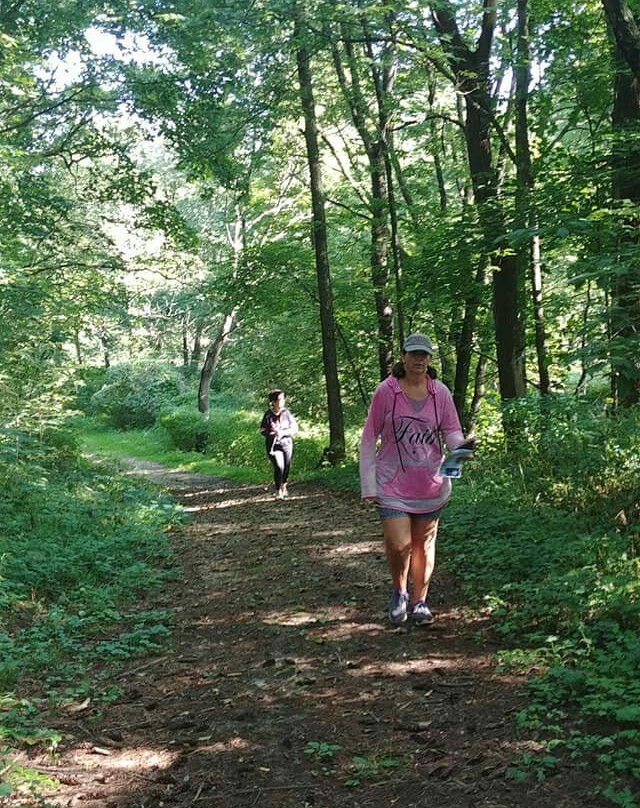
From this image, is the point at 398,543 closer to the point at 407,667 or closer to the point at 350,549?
the point at 407,667

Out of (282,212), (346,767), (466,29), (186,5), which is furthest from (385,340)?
(346,767)

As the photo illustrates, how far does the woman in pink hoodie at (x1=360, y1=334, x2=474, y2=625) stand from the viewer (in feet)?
16.9

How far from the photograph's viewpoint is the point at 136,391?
3591 centimetres

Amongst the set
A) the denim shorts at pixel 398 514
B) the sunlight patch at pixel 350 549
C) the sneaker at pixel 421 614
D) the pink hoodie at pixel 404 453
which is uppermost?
the pink hoodie at pixel 404 453

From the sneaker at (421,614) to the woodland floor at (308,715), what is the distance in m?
0.07

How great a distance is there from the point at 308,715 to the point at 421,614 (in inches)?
57.0

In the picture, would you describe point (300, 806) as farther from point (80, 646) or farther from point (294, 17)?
point (294, 17)

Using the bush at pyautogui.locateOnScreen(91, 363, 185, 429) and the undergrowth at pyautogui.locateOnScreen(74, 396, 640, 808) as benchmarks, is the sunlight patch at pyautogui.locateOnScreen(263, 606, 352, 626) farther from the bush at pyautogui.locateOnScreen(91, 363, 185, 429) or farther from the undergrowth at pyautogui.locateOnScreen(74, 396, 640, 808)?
the bush at pyautogui.locateOnScreen(91, 363, 185, 429)

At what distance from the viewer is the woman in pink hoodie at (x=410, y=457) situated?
5156 mm

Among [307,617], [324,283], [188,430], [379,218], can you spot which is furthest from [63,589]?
[188,430]

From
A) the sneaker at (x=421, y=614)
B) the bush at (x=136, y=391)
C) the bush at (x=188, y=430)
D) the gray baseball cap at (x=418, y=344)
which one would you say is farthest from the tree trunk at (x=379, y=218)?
the bush at (x=136, y=391)

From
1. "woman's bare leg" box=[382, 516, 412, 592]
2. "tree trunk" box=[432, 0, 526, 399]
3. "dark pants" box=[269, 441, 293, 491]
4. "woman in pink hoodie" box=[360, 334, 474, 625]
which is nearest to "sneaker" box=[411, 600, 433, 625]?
"woman in pink hoodie" box=[360, 334, 474, 625]

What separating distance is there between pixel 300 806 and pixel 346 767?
0.38 meters

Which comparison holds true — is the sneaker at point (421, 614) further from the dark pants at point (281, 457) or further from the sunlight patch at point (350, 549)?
the dark pants at point (281, 457)
